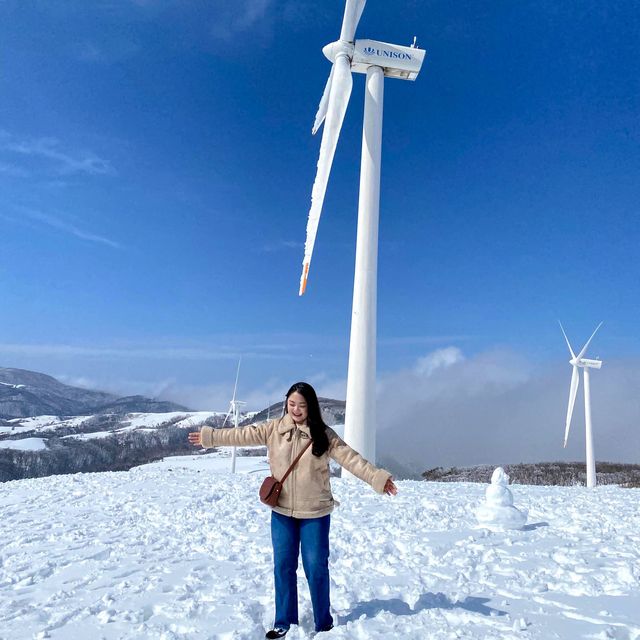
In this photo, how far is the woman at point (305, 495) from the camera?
5.49 meters

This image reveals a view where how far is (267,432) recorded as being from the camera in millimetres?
5867

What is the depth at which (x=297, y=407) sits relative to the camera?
18.3 ft

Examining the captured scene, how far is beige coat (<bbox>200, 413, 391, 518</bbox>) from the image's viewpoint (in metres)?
5.50

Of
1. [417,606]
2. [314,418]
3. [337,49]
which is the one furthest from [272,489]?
[337,49]

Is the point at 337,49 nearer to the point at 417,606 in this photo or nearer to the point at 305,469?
the point at 305,469

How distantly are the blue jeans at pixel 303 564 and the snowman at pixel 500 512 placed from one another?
245 inches

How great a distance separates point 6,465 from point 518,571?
137m

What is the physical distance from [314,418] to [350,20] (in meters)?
23.3

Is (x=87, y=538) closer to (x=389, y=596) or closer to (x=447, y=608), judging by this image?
(x=389, y=596)

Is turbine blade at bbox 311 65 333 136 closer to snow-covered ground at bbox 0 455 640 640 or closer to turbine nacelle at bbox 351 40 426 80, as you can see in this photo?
turbine nacelle at bbox 351 40 426 80

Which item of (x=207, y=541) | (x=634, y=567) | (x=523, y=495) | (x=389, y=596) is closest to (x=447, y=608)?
(x=389, y=596)

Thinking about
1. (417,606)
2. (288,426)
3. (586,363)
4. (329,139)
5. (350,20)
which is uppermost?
(350,20)

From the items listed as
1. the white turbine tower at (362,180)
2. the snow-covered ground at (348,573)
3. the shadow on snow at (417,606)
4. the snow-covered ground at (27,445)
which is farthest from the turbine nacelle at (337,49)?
the snow-covered ground at (27,445)

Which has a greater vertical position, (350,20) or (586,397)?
(350,20)
